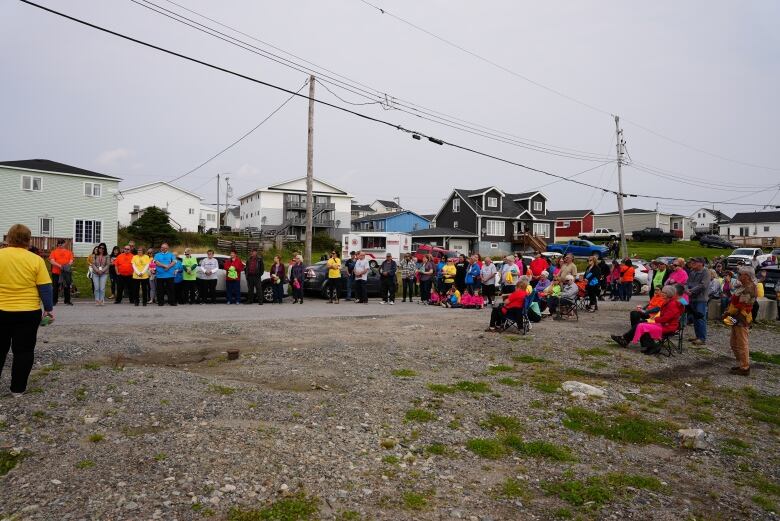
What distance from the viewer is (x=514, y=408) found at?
6340 millimetres

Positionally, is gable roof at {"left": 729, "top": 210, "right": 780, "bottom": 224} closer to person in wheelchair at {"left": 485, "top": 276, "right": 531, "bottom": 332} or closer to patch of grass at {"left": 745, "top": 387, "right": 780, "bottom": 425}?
person in wheelchair at {"left": 485, "top": 276, "right": 531, "bottom": 332}

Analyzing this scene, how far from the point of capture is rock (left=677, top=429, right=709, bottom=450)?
17.9ft

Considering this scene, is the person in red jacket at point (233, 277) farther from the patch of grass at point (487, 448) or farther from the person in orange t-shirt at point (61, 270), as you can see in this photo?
the patch of grass at point (487, 448)

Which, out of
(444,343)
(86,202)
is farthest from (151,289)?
(86,202)

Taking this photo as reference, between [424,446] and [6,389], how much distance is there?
16.0 ft

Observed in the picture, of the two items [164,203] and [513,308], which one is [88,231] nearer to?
[164,203]

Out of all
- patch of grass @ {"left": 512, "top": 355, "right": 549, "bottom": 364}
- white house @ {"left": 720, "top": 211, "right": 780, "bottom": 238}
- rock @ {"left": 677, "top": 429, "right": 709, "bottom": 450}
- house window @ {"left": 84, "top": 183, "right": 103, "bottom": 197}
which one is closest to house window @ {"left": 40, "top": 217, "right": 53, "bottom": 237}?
house window @ {"left": 84, "top": 183, "right": 103, "bottom": 197}

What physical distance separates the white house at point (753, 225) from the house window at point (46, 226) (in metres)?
87.4

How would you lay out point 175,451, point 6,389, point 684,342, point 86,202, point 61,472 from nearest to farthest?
point 61,472 < point 175,451 < point 6,389 < point 684,342 < point 86,202

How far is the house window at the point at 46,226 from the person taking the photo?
111ft

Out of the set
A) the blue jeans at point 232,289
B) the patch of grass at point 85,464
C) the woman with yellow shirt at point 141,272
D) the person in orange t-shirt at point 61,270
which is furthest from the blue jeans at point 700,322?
the person in orange t-shirt at point 61,270

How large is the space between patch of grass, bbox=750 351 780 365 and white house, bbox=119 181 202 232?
2050 inches

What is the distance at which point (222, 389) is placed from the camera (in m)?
6.30

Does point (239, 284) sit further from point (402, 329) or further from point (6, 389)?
point (6, 389)
